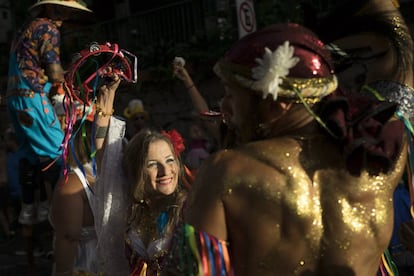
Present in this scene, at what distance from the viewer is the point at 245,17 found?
225 inches

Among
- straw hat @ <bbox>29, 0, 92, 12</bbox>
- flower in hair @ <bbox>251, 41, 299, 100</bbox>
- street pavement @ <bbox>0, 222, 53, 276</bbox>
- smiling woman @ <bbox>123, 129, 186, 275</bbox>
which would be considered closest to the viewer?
flower in hair @ <bbox>251, 41, 299, 100</bbox>

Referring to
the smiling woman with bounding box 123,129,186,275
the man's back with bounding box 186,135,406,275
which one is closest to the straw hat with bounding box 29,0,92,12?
the smiling woman with bounding box 123,129,186,275

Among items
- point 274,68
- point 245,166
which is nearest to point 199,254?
point 245,166

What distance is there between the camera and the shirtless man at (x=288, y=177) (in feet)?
5.81

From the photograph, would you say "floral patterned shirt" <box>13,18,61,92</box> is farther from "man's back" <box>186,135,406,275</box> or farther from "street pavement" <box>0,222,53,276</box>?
"man's back" <box>186,135,406,275</box>

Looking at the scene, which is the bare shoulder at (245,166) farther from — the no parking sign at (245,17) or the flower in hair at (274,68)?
the no parking sign at (245,17)

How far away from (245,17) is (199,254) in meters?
4.16

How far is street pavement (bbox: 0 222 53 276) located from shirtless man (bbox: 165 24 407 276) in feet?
14.9

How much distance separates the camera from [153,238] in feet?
10.1

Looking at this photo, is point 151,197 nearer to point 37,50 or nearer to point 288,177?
point 288,177

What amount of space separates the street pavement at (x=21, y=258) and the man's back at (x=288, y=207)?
4571 mm

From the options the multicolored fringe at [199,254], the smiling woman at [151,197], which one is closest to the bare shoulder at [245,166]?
the multicolored fringe at [199,254]

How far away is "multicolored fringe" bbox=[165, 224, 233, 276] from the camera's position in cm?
178

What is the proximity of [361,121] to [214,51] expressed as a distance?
281 inches
